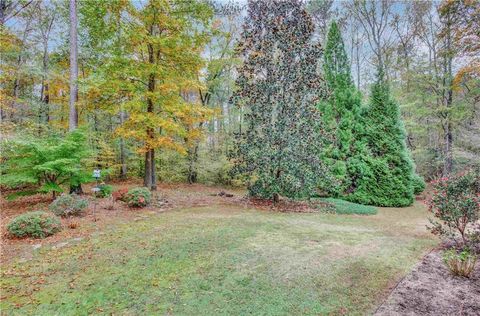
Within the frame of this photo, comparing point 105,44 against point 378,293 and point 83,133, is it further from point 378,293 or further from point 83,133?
point 378,293

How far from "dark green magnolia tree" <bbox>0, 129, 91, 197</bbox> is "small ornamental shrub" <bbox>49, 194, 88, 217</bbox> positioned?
73cm

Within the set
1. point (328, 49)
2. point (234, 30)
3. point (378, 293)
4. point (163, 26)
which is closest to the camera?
point (378, 293)

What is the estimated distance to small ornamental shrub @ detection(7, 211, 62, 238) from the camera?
4.86 metres

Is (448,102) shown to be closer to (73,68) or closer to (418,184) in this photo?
(418,184)

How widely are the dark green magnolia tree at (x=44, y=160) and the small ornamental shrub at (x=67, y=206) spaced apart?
0.73 metres

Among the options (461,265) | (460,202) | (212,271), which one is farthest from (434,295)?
(212,271)

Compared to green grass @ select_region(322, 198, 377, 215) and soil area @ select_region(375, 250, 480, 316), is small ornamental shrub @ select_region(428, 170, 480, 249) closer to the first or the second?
soil area @ select_region(375, 250, 480, 316)

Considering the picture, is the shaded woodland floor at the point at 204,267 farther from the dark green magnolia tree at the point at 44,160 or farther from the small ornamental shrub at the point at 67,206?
the dark green magnolia tree at the point at 44,160

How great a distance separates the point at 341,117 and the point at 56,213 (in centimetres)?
1043

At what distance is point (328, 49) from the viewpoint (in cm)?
1159

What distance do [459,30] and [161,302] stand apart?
45.7ft

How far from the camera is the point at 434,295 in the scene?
3.29m

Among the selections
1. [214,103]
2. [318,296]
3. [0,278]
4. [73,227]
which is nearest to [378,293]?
[318,296]

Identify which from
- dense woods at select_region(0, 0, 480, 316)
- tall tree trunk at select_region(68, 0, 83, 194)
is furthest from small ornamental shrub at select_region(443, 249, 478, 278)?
tall tree trunk at select_region(68, 0, 83, 194)
